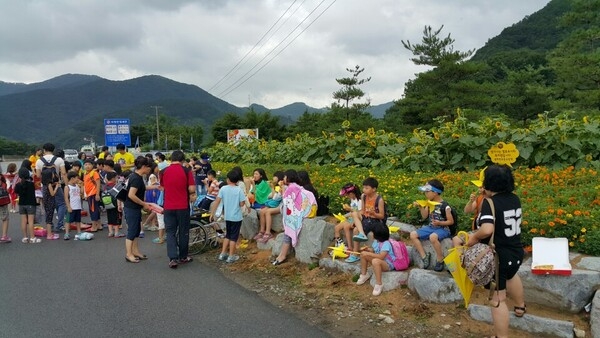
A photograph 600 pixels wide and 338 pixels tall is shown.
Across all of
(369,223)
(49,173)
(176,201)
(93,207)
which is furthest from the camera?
(93,207)

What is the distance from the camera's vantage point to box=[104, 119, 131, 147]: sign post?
29031mm

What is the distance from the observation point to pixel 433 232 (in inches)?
213

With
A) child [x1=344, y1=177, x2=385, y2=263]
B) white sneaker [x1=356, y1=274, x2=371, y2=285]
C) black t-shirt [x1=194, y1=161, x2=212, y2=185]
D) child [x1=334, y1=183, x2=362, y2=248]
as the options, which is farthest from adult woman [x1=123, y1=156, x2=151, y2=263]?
black t-shirt [x1=194, y1=161, x2=212, y2=185]

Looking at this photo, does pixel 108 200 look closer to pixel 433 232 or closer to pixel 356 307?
pixel 356 307

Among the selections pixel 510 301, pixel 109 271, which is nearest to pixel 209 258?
pixel 109 271

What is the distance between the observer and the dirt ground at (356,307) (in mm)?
4586

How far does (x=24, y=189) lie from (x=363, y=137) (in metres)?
8.42

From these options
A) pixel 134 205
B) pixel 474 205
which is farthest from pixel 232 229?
pixel 474 205

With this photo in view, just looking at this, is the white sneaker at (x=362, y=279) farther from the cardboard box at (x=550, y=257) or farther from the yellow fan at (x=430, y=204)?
the cardboard box at (x=550, y=257)

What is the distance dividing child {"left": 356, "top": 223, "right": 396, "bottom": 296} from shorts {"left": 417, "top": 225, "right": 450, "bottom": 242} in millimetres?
417

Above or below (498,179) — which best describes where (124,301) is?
below

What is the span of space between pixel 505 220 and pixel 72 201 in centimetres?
875

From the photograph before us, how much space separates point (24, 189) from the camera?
8898 mm

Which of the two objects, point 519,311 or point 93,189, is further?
point 93,189
